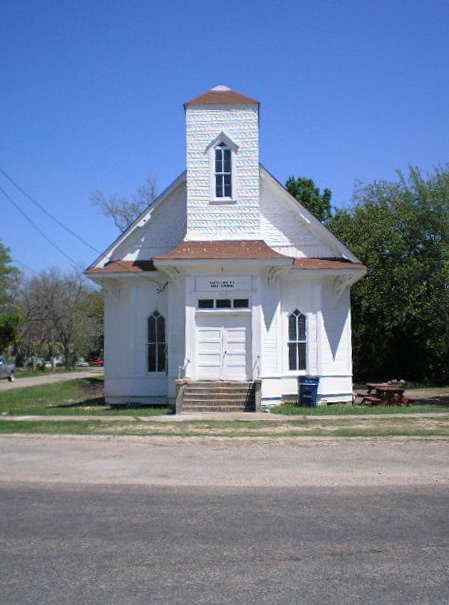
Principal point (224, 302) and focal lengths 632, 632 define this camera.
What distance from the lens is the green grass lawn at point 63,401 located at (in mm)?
18906

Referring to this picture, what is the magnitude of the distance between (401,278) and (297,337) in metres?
12.2

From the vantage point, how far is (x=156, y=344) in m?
21.4

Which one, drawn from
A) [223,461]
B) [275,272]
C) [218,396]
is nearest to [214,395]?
[218,396]

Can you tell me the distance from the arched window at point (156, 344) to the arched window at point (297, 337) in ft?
13.9

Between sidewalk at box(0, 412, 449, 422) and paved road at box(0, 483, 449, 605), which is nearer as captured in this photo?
paved road at box(0, 483, 449, 605)

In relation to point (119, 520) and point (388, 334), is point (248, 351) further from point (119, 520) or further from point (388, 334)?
point (388, 334)

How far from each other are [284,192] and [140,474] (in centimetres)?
1368

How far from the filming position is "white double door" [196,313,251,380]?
19.4m

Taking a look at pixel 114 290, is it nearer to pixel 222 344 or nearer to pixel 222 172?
pixel 222 344

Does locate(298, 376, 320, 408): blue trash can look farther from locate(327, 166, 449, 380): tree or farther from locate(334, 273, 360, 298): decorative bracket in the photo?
locate(327, 166, 449, 380): tree

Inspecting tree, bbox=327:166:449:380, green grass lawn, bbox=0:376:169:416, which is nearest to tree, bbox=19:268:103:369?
green grass lawn, bbox=0:376:169:416

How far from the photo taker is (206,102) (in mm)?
20750

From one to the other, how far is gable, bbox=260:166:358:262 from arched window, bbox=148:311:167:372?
180 inches

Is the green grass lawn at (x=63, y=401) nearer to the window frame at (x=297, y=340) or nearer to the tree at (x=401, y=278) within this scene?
the window frame at (x=297, y=340)
